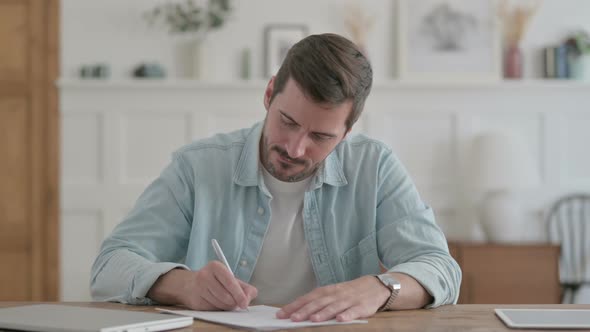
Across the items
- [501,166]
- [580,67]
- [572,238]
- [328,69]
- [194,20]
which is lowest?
[572,238]

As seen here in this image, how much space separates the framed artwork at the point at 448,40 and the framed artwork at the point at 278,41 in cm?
59

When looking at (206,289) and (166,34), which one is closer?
(206,289)

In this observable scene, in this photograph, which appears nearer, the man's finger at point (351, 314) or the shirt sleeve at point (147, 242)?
the man's finger at point (351, 314)

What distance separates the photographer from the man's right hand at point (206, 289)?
1.41 m

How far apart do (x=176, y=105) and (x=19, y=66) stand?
93 centimetres

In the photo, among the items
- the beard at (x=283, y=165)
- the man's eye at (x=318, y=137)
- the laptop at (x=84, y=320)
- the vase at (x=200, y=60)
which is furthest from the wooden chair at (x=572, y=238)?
the laptop at (x=84, y=320)

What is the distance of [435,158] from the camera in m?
4.43

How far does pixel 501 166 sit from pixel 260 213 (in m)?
2.52

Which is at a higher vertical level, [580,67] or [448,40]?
[448,40]

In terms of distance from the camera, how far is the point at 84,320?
4.08ft

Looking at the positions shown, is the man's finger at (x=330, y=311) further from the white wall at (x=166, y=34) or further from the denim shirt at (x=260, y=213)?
the white wall at (x=166, y=34)

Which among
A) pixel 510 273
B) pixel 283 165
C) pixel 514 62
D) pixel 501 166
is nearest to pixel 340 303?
pixel 283 165

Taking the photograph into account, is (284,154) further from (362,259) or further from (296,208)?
(362,259)

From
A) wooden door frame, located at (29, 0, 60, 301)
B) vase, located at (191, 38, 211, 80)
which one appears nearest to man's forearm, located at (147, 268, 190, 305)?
vase, located at (191, 38, 211, 80)
